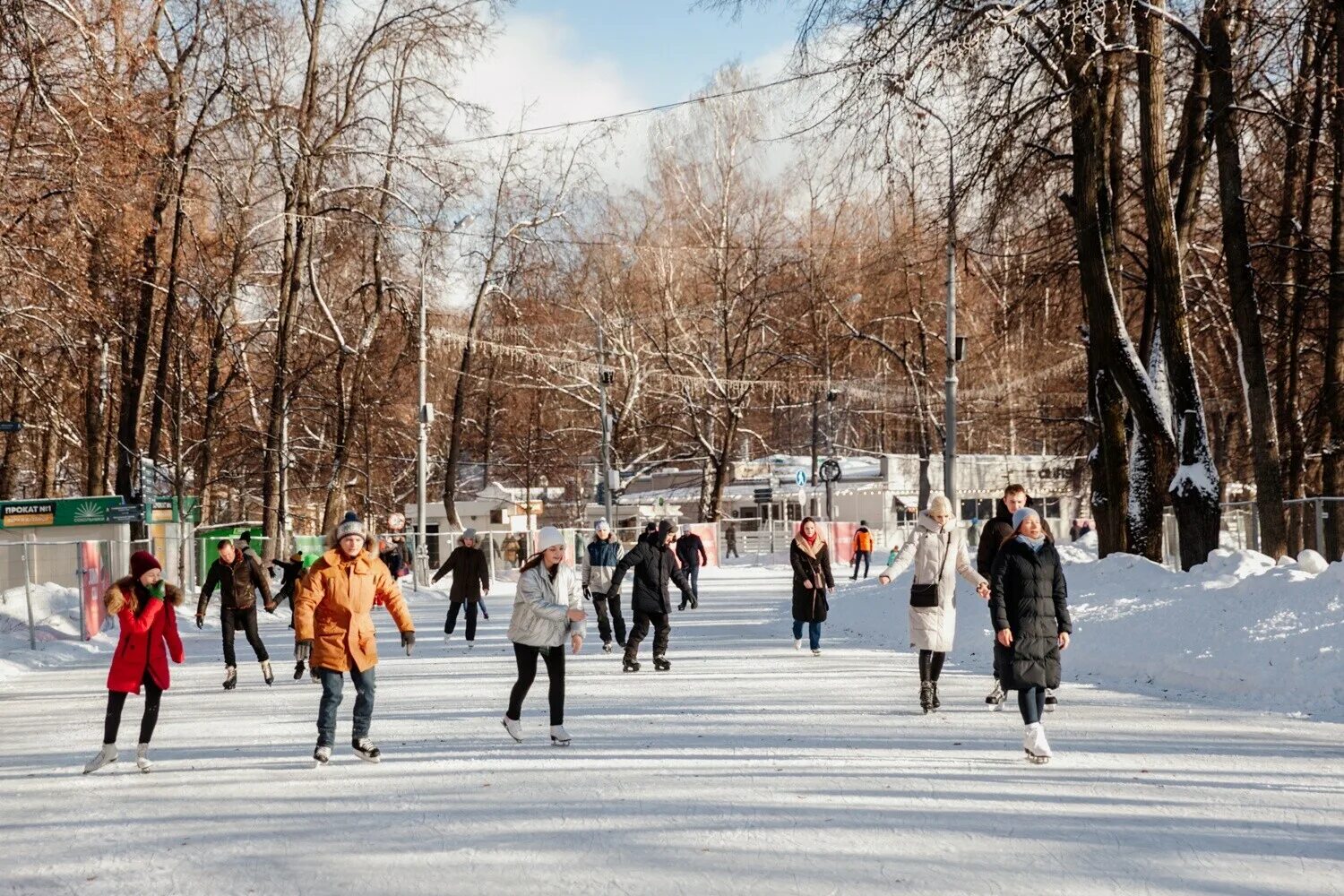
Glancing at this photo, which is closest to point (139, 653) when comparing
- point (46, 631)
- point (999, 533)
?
point (999, 533)

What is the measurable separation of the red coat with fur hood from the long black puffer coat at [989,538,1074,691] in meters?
5.30

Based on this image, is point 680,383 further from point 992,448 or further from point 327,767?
point 327,767

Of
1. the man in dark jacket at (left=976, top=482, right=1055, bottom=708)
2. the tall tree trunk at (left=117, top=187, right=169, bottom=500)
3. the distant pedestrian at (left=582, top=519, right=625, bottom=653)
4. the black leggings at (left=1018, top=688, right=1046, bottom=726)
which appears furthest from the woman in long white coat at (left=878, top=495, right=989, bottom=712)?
the tall tree trunk at (left=117, top=187, right=169, bottom=500)

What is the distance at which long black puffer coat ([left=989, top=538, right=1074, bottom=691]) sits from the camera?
9984 millimetres

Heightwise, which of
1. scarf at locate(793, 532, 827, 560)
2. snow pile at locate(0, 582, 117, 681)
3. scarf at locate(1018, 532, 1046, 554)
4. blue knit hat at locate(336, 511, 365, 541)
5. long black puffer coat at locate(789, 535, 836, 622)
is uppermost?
blue knit hat at locate(336, 511, 365, 541)

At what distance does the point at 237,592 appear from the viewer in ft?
54.6

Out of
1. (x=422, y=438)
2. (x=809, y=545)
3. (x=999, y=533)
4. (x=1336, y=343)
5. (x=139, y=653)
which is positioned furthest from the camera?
(x=422, y=438)

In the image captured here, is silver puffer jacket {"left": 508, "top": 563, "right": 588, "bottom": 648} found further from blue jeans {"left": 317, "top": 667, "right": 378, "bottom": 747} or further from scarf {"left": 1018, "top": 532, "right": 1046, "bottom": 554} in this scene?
scarf {"left": 1018, "top": 532, "right": 1046, "bottom": 554}

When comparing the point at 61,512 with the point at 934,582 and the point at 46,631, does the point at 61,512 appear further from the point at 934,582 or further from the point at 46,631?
the point at 934,582

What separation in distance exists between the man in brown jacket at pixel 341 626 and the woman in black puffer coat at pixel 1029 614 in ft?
12.5

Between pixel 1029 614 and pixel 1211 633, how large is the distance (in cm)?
586

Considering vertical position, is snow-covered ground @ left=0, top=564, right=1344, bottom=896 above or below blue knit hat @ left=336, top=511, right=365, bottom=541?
below

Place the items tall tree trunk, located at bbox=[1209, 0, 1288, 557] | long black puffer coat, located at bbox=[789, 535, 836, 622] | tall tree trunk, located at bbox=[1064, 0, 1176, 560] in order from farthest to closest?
1. tall tree trunk, located at bbox=[1064, 0, 1176, 560]
2. tall tree trunk, located at bbox=[1209, 0, 1288, 557]
3. long black puffer coat, located at bbox=[789, 535, 836, 622]

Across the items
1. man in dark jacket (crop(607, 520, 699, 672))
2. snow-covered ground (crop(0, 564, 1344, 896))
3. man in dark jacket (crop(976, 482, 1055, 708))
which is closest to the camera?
snow-covered ground (crop(0, 564, 1344, 896))
